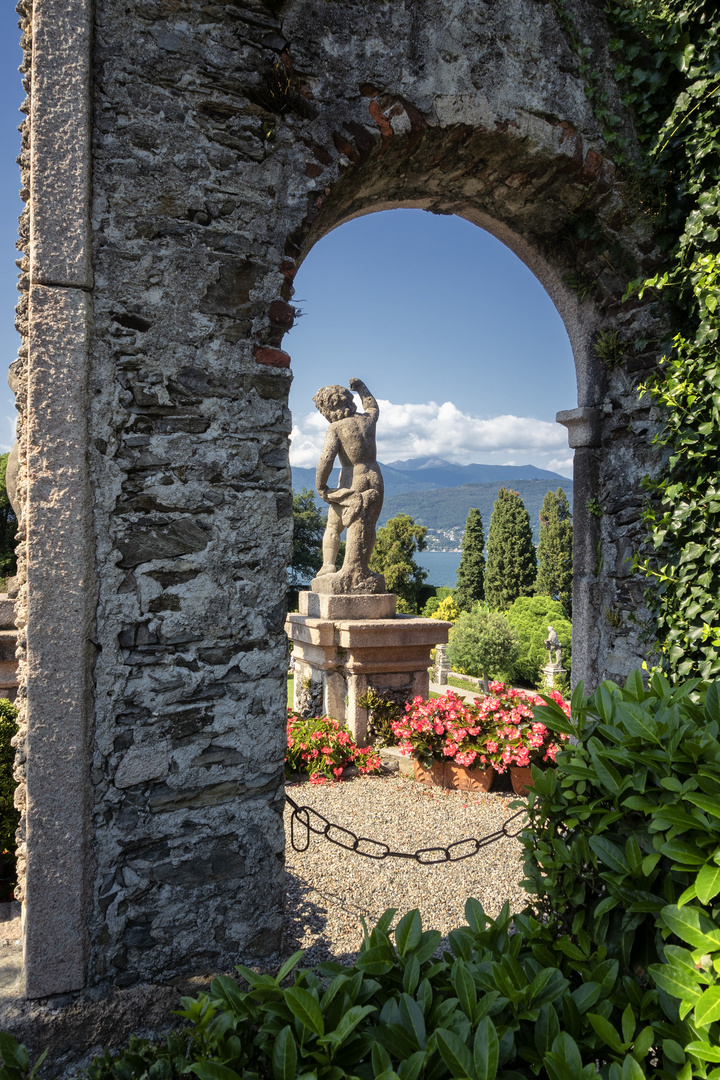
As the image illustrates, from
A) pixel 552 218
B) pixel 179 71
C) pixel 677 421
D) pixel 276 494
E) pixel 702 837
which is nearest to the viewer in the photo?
pixel 702 837

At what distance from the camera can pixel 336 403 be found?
269 inches

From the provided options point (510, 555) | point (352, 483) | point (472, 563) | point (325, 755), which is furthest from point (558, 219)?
point (472, 563)

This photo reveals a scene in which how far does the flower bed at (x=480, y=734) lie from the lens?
4801 mm

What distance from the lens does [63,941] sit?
89.1 inches

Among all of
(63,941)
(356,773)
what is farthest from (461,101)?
(356,773)

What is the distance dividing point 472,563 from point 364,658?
49.7 ft

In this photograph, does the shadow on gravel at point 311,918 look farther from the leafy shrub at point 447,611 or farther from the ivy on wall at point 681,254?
the leafy shrub at point 447,611

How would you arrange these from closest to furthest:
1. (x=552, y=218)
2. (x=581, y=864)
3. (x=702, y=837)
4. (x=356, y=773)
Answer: (x=702, y=837) < (x=581, y=864) < (x=552, y=218) < (x=356, y=773)

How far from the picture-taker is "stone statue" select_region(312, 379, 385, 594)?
6586 millimetres

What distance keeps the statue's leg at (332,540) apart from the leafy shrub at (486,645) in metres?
9.04

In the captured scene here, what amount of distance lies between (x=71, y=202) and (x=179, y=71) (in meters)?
0.71

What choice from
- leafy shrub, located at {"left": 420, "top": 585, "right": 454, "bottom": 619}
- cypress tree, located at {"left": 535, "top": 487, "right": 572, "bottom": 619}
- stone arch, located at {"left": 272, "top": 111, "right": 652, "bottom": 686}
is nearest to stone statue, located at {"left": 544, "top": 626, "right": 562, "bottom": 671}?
cypress tree, located at {"left": 535, "top": 487, "right": 572, "bottom": 619}

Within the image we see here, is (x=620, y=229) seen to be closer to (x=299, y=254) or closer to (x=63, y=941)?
(x=299, y=254)

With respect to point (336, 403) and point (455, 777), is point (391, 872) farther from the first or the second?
point (336, 403)
